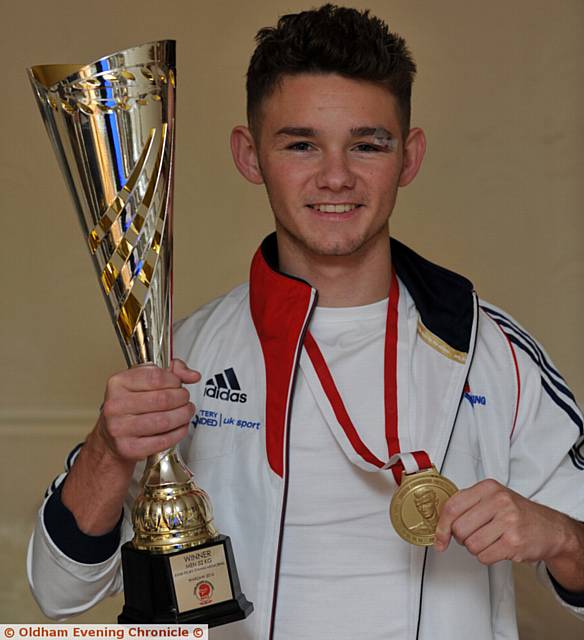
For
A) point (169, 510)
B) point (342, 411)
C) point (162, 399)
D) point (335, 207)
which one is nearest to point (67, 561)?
point (169, 510)

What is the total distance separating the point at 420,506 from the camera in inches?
62.9

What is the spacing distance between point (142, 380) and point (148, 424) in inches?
2.3

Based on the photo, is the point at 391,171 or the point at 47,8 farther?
the point at 47,8

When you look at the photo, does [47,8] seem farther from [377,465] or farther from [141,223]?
[377,465]

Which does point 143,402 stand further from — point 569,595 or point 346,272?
point 569,595

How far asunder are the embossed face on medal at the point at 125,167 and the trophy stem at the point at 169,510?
0.50 feet

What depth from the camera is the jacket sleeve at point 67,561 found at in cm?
172

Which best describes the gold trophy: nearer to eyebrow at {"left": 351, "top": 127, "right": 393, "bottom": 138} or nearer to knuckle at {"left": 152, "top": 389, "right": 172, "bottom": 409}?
knuckle at {"left": 152, "top": 389, "right": 172, "bottom": 409}

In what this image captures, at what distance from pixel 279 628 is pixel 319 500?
0.20 meters

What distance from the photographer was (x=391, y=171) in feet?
6.15

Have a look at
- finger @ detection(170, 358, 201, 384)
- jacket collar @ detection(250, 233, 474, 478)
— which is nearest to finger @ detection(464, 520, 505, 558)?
jacket collar @ detection(250, 233, 474, 478)

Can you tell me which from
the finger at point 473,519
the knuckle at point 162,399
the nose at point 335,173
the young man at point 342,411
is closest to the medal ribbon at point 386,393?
the young man at point 342,411

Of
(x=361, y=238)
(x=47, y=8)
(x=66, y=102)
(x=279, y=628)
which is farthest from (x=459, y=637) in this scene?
(x=47, y=8)

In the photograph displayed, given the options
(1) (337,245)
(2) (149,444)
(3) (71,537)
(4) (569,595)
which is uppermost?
(1) (337,245)
